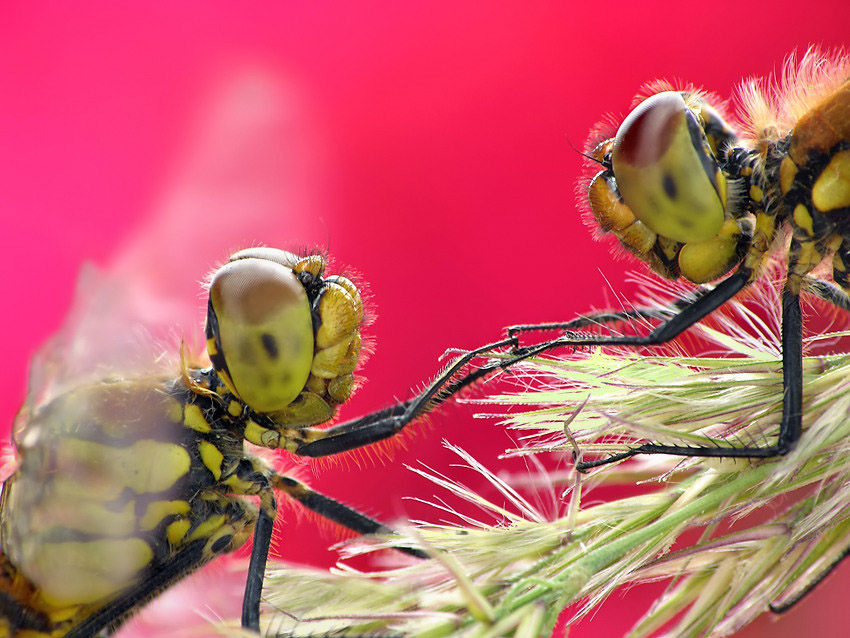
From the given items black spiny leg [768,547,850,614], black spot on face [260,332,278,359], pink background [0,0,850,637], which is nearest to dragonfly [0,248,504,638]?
black spot on face [260,332,278,359]

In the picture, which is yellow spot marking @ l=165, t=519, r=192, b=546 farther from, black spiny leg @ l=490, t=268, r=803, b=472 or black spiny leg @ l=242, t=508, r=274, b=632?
black spiny leg @ l=490, t=268, r=803, b=472

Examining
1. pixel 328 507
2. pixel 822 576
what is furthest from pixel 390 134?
pixel 822 576

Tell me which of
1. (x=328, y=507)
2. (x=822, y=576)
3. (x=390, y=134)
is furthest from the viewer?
(x=390, y=134)

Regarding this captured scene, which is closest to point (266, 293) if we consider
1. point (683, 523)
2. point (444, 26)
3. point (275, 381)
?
point (275, 381)

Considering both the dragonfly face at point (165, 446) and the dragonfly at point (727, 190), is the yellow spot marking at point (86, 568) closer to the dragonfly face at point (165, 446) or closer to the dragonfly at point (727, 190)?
the dragonfly face at point (165, 446)

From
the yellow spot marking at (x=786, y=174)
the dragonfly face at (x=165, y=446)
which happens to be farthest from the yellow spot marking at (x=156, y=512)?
the yellow spot marking at (x=786, y=174)

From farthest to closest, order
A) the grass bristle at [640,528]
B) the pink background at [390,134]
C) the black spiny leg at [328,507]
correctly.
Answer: the pink background at [390,134], the black spiny leg at [328,507], the grass bristle at [640,528]

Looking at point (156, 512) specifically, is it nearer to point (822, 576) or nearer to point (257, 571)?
point (257, 571)
